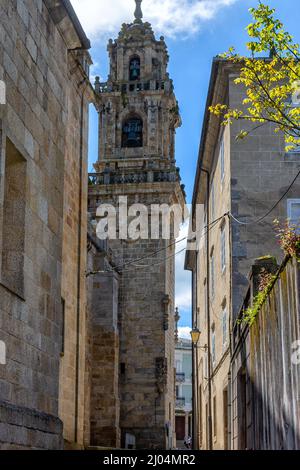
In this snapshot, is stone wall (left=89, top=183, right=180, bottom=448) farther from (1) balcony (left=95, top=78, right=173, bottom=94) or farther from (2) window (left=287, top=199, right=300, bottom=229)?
(2) window (left=287, top=199, right=300, bottom=229)

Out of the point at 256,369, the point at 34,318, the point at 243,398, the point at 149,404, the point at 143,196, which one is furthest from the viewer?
the point at 143,196

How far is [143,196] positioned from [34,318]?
31853 mm

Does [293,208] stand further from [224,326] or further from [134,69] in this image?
[134,69]

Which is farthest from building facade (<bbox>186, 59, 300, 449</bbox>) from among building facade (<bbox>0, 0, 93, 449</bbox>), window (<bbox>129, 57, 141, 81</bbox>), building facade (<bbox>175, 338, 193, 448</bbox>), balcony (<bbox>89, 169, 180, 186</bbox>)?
building facade (<bbox>175, 338, 193, 448</bbox>)

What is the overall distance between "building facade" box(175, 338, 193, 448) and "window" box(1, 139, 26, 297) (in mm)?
61399

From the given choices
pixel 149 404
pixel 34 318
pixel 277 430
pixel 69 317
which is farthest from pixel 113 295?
pixel 34 318

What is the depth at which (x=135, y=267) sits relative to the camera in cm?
3841

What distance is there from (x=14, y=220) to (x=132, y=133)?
3542 centimetres

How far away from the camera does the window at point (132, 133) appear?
1693 inches

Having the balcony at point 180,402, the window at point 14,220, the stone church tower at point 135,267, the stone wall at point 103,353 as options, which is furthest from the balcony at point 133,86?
the balcony at point 180,402

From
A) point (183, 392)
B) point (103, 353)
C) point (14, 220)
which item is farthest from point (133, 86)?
point (183, 392)

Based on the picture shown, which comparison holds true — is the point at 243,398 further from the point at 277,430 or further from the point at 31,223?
the point at 31,223

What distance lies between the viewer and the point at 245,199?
20297 mm

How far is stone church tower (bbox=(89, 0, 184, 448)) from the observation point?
110 feet
